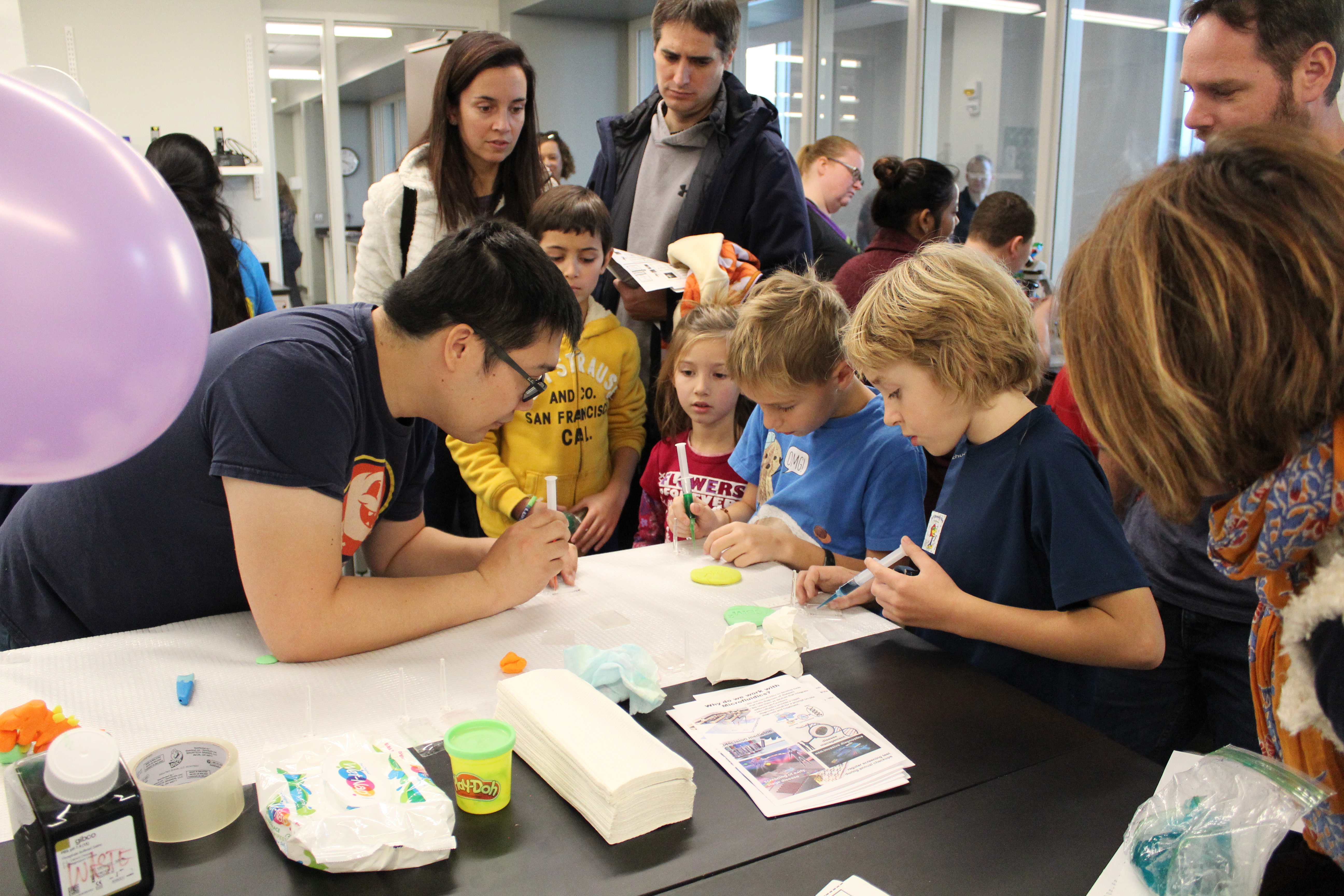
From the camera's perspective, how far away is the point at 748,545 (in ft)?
5.48

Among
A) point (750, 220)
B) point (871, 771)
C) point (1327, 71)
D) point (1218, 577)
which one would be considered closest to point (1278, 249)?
point (871, 771)

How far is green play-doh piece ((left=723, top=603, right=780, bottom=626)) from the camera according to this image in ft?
4.62

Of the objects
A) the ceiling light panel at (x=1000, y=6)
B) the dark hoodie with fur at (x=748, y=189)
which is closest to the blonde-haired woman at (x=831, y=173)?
the dark hoodie with fur at (x=748, y=189)

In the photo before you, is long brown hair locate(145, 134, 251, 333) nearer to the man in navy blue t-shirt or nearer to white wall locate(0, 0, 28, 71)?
white wall locate(0, 0, 28, 71)

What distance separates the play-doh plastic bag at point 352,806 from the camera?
2.69ft

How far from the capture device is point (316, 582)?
121 cm

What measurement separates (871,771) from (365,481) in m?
0.88

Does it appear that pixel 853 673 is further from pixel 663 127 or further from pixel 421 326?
pixel 663 127

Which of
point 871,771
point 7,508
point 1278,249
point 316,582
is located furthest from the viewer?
point 7,508

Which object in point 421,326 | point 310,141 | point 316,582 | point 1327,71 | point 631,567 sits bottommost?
point 631,567

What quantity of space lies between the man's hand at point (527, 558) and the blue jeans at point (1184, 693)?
3.18 feet

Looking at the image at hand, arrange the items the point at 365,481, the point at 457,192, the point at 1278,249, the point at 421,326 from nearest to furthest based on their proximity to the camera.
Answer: the point at 1278,249
the point at 421,326
the point at 365,481
the point at 457,192

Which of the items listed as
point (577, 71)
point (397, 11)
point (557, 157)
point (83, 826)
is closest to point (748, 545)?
point (83, 826)

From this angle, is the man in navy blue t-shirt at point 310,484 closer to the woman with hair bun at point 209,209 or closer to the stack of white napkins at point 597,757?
the stack of white napkins at point 597,757
